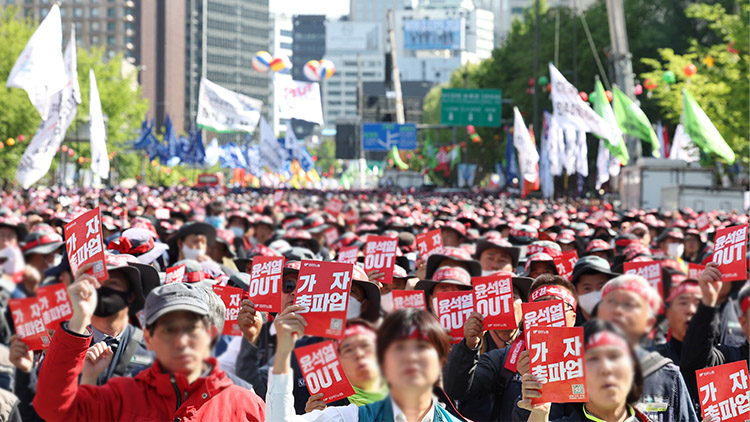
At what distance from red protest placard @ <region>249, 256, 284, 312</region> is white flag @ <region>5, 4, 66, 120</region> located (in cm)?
1110

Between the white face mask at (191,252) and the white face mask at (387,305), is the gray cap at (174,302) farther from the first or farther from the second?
the white face mask at (191,252)

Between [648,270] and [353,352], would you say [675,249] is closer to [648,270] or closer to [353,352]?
[648,270]

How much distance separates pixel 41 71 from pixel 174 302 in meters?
13.4

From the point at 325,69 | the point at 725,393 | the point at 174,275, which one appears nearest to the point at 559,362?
the point at 725,393

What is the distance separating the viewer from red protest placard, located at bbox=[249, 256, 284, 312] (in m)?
4.41

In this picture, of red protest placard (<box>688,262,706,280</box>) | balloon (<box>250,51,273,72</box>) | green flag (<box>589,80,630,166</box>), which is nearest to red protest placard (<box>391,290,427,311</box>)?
red protest placard (<box>688,262,706,280</box>)

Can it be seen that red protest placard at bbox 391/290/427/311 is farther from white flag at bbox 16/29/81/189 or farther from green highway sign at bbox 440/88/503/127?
green highway sign at bbox 440/88/503/127

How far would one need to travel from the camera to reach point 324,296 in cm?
321

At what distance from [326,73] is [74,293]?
3456 cm

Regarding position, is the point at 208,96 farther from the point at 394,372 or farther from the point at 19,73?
the point at 394,372

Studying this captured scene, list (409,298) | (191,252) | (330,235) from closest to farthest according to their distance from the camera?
(409,298) → (191,252) → (330,235)

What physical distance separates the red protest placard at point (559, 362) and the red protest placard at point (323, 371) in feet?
3.06

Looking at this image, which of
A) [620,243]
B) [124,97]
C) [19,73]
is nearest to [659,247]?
[620,243]

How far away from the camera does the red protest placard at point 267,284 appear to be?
441 centimetres
